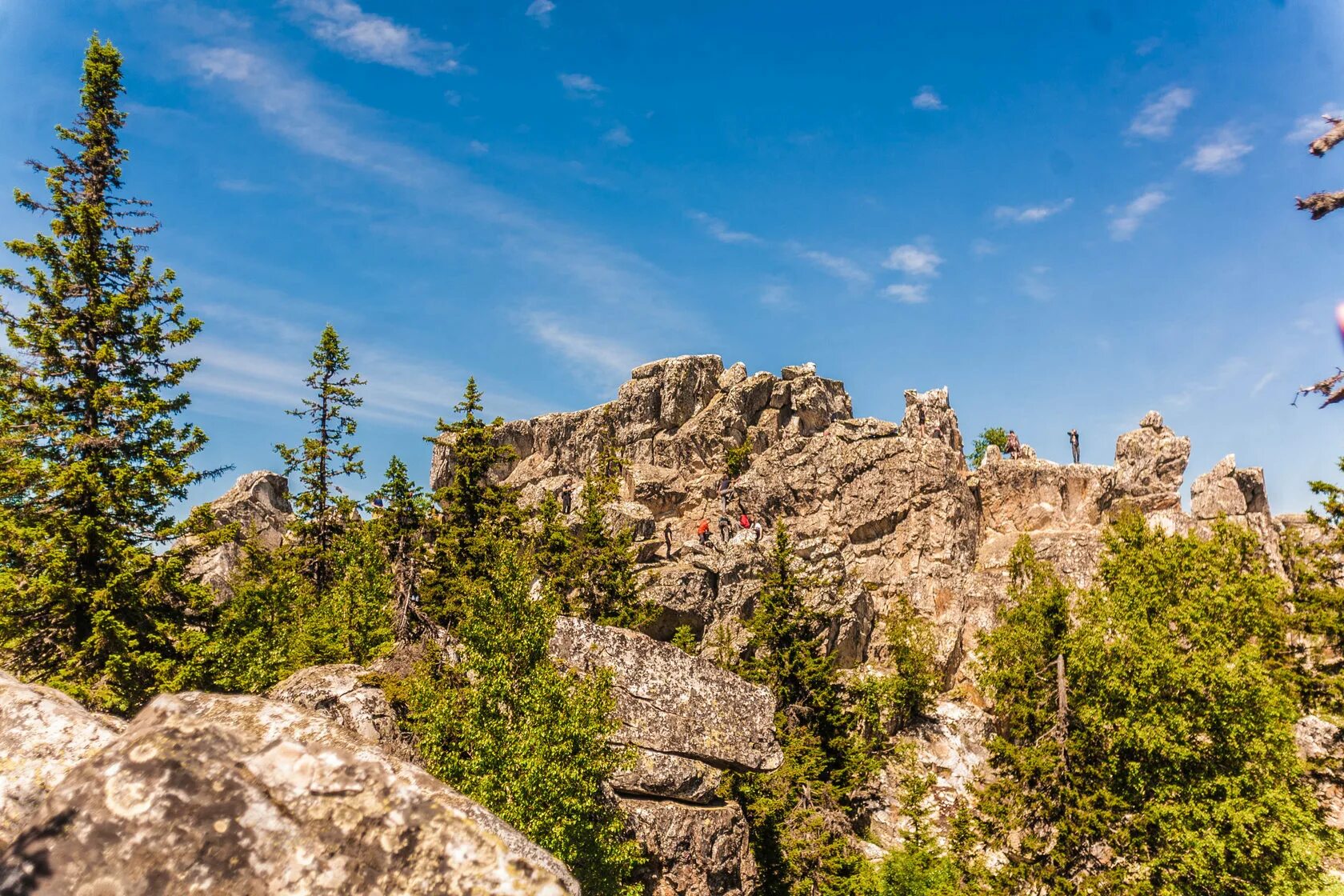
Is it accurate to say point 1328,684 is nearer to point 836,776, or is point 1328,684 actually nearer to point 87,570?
point 836,776

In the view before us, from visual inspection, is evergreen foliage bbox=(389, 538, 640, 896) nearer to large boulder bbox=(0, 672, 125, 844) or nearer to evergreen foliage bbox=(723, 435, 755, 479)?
large boulder bbox=(0, 672, 125, 844)

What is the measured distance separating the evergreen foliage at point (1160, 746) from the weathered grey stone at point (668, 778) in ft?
51.6

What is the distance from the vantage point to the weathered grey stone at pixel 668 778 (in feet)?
86.1

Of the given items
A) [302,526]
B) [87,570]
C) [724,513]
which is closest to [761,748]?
[87,570]

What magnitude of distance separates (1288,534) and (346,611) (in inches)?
1839

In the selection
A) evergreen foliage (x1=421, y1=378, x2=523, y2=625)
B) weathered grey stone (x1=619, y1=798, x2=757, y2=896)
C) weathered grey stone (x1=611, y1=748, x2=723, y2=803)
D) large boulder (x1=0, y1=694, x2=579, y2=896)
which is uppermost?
evergreen foliage (x1=421, y1=378, x2=523, y2=625)

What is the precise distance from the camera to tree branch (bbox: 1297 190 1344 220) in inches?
362

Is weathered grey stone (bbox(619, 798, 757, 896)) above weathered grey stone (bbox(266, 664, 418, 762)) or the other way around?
the other way around

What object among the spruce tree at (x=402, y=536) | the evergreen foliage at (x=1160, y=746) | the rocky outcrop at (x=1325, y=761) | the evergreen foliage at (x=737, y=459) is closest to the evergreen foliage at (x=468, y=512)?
the spruce tree at (x=402, y=536)

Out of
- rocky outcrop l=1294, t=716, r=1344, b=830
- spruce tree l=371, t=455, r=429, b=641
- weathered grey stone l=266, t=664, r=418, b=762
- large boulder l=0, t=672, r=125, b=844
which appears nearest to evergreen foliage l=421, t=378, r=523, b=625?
spruce tree l=371, t=455, r=429, b=641

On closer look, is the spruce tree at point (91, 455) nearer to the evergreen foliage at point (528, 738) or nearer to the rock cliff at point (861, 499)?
the evergreen foliage at point (528, 738)

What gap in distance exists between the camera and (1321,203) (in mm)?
9266

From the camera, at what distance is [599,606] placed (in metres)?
44.3

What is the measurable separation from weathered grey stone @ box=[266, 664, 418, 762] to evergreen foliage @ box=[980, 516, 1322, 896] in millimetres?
25764
